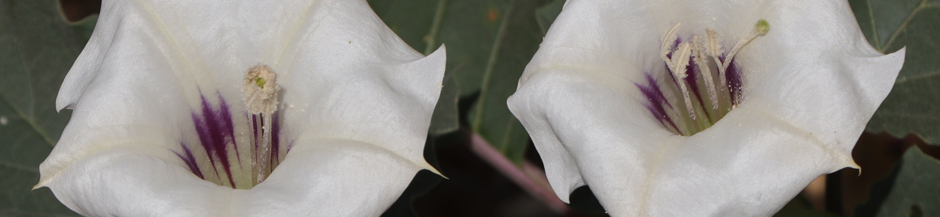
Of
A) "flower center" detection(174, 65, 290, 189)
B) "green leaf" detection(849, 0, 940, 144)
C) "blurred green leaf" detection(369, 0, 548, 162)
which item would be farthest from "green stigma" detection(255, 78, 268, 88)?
"green leaf" detection(849, 0, 940, 144)

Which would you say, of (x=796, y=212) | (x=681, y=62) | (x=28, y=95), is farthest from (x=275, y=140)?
(x=796, y=212)

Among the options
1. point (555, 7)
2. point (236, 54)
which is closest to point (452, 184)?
point (555, 7)

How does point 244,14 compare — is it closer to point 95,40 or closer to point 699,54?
point 95,40

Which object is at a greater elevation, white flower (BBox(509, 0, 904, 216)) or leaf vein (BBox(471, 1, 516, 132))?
white flower (BBox(509, 0, 904, 216))

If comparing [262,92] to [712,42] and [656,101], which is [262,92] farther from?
[712,42]

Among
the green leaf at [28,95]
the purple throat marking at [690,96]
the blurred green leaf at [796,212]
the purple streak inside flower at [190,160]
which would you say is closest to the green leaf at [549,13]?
the purple throat marking at [690,96]

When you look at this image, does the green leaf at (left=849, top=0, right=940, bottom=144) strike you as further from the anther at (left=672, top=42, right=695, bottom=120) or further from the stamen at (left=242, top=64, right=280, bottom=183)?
the stamen at (left=242, top=64, right=280, bottom=183)
